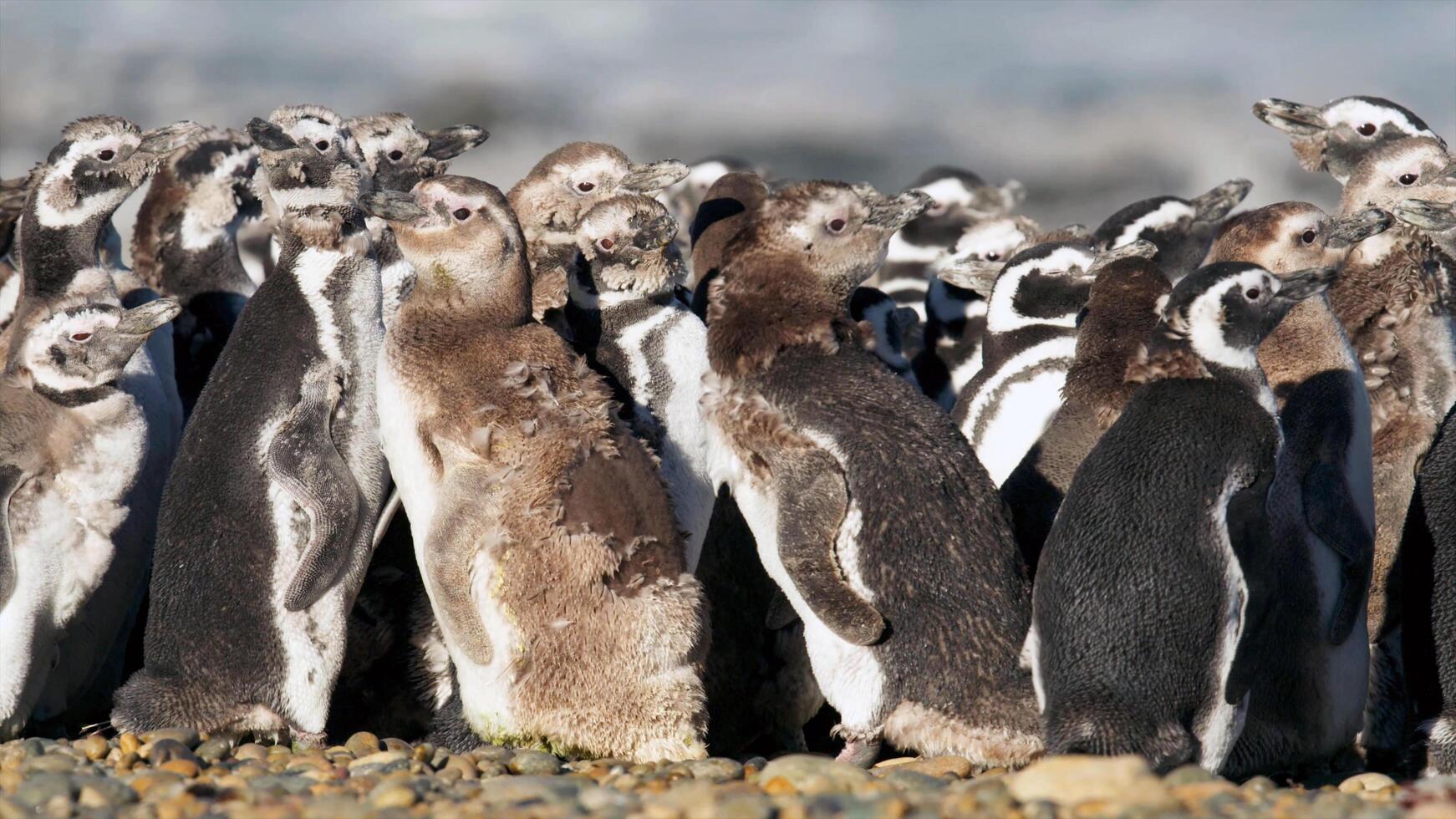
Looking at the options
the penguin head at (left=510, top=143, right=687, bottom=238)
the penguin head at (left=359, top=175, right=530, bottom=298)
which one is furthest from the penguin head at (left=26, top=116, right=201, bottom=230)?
the penguin head at (left=359, top=175, right=530, bottom=298)

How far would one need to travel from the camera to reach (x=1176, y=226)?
23.0ft

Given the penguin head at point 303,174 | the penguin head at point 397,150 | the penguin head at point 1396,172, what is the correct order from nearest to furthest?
the penguin head at point 303,174
the penguin head at point 1396,172
the penguin head at point 397,150

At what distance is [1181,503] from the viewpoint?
12.6 feet

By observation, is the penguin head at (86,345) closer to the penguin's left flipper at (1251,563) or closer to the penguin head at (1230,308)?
the penguin head at (1230,308)

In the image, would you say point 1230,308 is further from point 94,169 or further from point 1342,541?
point 94,169

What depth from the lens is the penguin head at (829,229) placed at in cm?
472

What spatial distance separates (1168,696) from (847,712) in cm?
80

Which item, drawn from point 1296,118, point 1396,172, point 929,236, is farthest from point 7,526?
point 929,236

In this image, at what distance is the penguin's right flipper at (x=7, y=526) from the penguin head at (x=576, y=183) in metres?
Result: 1.75

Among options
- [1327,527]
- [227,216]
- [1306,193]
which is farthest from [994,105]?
[1327,527]

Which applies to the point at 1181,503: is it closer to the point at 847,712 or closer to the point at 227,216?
the point at 847,712

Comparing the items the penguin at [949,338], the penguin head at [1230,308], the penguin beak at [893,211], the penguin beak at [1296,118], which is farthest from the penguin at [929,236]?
the penguin head at [1230,308]

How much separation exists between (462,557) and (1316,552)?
2.04 meters

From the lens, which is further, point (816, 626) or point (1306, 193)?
point (1306, 193)
